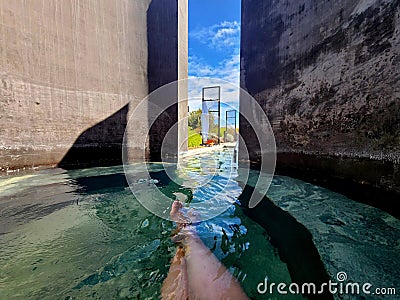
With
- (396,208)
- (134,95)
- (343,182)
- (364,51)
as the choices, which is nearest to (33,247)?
(396,208)

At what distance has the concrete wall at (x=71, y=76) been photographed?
4.59 m

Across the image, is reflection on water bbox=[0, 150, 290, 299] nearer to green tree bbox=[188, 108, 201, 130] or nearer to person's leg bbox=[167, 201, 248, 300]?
person's leg bbox=[167, 201, 248, 300]

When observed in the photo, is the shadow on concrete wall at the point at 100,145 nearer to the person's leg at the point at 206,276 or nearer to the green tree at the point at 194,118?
the person's leg at the point at 206,276

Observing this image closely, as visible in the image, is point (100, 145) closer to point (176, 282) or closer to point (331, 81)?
point (176, 282)

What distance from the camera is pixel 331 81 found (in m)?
3.57

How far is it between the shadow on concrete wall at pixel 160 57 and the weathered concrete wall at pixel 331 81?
348 centimetres

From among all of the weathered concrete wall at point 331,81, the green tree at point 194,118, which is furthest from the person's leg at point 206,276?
the green tree at point 194,118

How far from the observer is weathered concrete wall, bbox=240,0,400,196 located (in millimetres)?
2572

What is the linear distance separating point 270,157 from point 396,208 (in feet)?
10.2

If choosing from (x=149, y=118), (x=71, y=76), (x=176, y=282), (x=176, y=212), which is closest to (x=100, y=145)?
(x=149, y=118)

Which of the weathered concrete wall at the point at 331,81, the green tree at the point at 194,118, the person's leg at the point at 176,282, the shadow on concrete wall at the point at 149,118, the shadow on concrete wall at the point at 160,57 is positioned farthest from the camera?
the green tree at the point at 194,118

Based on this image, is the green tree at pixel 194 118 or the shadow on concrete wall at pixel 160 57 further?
the green tree at pixel 194 118

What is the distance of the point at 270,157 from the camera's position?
536 centimetres

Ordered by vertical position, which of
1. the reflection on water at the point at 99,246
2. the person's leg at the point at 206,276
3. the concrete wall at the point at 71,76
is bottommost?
the person's leg at the point at 206,276
